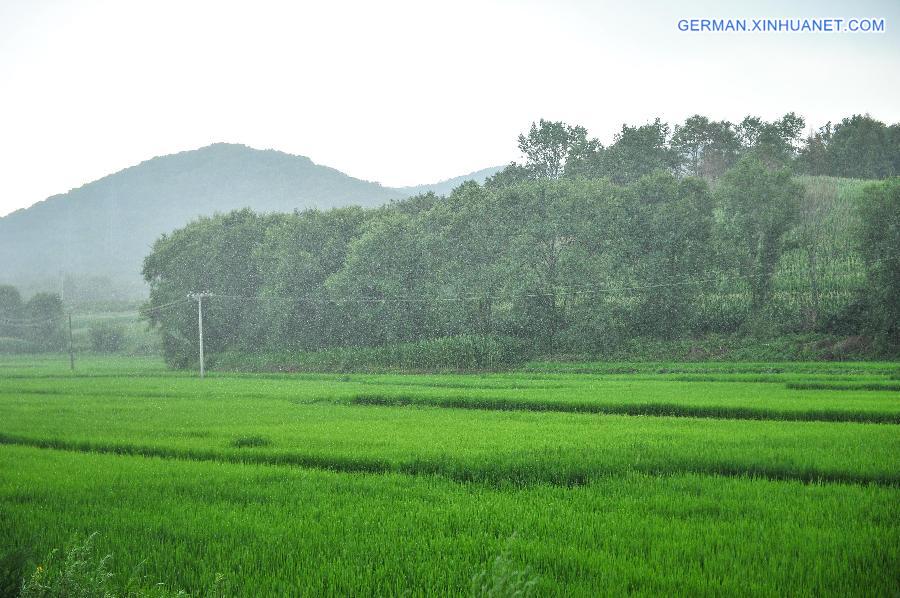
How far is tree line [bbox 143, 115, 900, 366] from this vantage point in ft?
145

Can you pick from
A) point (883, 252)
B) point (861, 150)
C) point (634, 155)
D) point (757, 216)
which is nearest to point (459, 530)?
point (883, 252)

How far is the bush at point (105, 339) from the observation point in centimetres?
8944

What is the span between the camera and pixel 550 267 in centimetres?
5228

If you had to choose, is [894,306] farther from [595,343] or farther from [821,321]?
[595,343]

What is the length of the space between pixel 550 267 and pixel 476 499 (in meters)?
44.2

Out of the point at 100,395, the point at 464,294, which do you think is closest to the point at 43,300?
the point at 464,294

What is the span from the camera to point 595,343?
1865 inches

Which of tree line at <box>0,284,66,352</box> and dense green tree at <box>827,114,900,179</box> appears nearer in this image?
dense green tree at <box>827,114,900,179</box>

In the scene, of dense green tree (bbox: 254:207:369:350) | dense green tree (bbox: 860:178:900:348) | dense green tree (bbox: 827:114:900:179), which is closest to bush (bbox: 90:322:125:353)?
dense green tree (bbox: 254:207:369:350)

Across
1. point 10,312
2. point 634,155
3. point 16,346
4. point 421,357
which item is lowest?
point 16,346

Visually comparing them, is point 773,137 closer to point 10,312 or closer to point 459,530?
point 459,530

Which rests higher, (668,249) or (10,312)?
(668,249)

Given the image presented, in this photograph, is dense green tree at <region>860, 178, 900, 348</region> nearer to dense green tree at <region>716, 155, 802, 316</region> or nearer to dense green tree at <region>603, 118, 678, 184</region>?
dense green tree at <region>716, 155, 802, 316</region>

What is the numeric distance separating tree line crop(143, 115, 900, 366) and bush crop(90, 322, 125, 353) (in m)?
28.0
